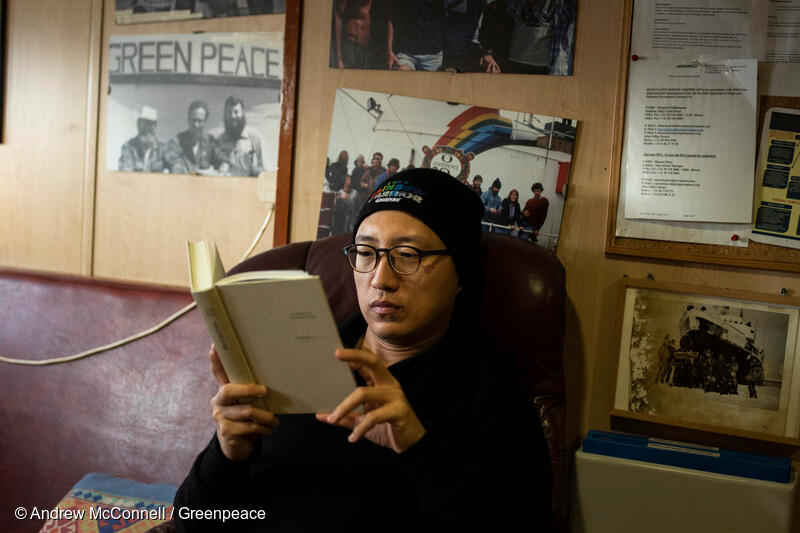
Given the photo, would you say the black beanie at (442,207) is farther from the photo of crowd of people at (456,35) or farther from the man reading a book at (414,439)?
the photo of crowd of people at (456,35)

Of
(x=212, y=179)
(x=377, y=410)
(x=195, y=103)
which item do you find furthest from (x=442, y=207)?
(x=195, y=103)

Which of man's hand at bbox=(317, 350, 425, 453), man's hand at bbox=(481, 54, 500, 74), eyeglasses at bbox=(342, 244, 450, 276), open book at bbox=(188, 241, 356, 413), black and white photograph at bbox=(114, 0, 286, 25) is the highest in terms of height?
black and white photograph at bbox=(114, 0, 286, 25)

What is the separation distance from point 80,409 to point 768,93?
214 cm

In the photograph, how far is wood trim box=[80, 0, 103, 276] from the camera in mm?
2191

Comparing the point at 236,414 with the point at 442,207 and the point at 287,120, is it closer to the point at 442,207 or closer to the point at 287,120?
the point at 442,207


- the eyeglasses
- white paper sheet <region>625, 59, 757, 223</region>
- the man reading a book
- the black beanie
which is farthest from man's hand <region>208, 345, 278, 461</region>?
white paper sheet <region>625, 59, 757, 223</region>

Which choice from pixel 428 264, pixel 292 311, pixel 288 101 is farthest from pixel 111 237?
pixel 292 311

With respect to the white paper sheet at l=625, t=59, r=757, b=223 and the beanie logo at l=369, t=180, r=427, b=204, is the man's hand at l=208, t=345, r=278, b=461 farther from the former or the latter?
the white paper sheet at l=625, t=59, r=757, b=223

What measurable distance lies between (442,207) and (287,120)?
0.86m

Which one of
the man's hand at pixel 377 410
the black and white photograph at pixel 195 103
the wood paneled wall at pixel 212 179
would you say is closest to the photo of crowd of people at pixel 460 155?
the wood paneled wall at pixel 212 179

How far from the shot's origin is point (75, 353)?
197cm

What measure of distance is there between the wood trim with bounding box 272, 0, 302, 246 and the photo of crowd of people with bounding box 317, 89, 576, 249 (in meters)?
0.13

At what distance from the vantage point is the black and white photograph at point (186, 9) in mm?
1983

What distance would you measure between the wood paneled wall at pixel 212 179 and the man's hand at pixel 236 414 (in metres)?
0.94
